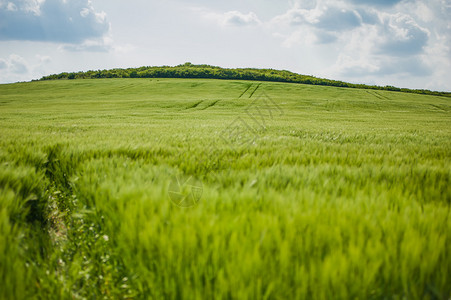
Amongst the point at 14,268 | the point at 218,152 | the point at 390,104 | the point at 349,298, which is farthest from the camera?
the point at 390,104

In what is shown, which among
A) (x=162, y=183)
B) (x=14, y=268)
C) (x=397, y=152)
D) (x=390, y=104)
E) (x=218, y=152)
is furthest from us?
(x=390, y=104)

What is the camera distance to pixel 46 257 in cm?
163

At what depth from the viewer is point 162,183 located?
1.63m

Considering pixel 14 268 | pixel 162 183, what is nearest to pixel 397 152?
pixel 162 183

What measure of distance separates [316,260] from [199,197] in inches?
32.0

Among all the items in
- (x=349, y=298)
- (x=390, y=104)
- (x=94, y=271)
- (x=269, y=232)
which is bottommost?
(x=94, y=271)

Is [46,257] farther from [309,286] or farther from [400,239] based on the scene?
[400,239]

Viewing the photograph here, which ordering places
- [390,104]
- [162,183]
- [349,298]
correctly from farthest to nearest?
[390,104] → [162,183] → [349,298]

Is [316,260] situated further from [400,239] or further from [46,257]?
[46,257]

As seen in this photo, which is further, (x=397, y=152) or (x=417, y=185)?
(x=397, y=152)

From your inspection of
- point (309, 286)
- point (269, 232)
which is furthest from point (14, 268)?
point (309, 286)

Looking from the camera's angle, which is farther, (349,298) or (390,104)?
(390,104)

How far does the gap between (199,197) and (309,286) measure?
841 mm

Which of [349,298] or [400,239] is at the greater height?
[400,239]
